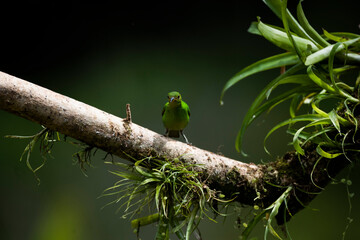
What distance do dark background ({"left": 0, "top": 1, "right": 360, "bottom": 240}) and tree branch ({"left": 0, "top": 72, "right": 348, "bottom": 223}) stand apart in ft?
2.68

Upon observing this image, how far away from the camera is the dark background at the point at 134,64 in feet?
8.14

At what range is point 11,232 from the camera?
7.89ft

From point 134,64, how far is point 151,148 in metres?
1.16

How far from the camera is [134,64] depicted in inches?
102

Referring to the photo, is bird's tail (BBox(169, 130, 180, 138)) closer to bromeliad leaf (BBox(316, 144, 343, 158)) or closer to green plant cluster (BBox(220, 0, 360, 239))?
green plant cluster (BBox(220, 0, 360, 239))

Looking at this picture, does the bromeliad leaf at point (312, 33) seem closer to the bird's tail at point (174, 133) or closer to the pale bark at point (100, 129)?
the pale bark at point (100, 129)

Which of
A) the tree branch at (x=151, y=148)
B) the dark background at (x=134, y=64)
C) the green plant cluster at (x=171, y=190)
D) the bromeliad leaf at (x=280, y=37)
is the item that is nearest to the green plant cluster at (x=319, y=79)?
the bromeliad leaf at (x=280, y=37)

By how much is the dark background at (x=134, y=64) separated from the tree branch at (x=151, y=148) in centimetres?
82

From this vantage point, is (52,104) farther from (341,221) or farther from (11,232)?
(341,221)

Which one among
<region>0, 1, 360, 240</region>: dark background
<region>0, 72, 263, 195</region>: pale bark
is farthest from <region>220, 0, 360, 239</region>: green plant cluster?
<region>0, 1, 360, 240</region>: dark background

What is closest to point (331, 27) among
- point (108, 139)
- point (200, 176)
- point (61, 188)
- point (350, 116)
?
point (350, 116)

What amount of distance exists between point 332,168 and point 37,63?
2.14m

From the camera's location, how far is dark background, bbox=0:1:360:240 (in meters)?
2.48

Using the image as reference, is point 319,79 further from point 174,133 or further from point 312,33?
point 174,133
